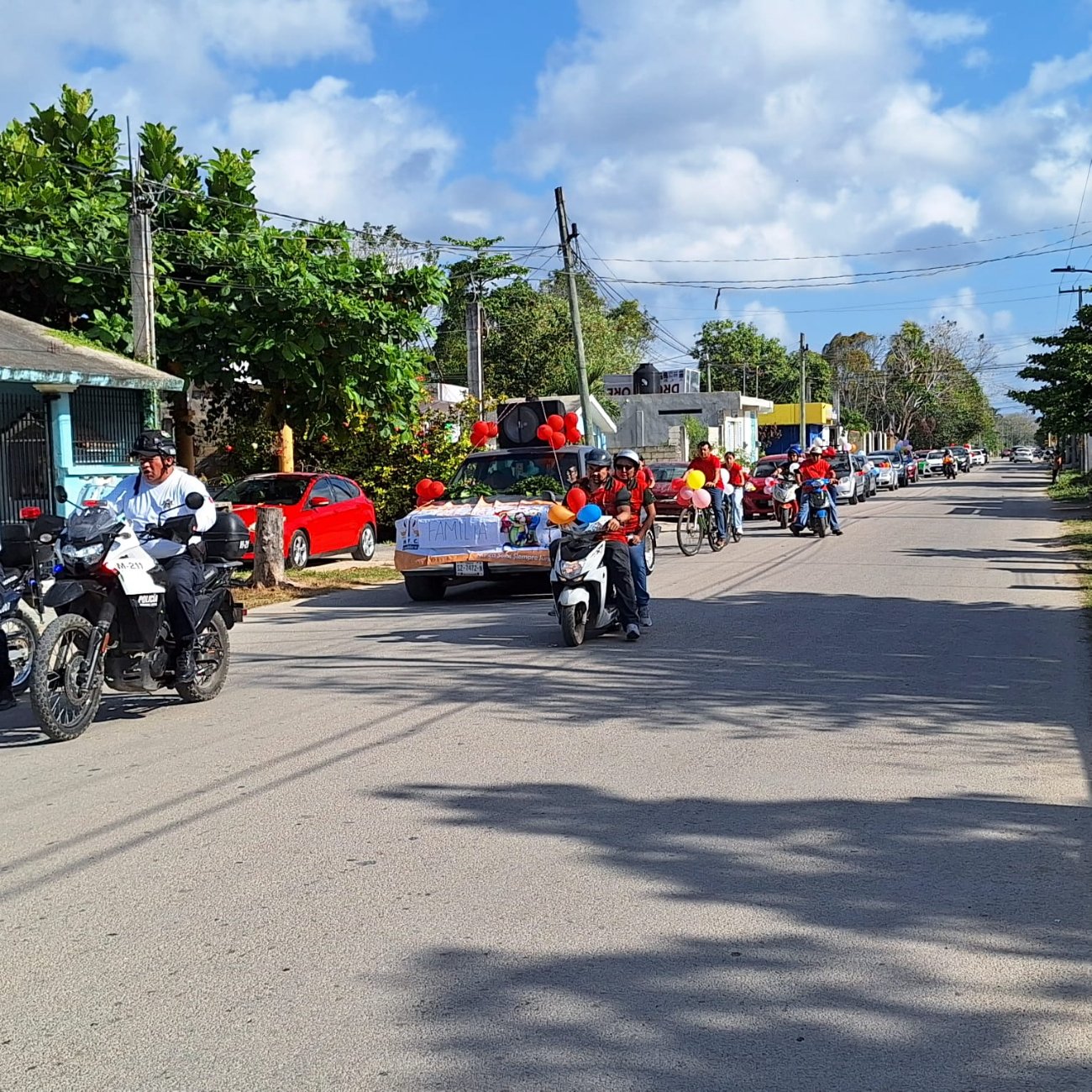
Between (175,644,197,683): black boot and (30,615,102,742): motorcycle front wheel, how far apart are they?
0.72 meters

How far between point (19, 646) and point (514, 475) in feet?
27.8

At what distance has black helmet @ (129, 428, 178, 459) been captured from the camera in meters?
9.02

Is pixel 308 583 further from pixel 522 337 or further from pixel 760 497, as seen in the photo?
pixel 522 337

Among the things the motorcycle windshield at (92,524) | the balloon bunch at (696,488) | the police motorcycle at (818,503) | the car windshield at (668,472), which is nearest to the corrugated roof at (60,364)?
the balloon bunch at (696,488)

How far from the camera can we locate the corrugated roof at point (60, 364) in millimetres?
17453

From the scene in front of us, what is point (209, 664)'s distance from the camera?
31.0 feet

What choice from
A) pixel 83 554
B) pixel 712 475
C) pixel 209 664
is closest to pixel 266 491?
pixel 712 475

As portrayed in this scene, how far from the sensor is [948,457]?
243 feet

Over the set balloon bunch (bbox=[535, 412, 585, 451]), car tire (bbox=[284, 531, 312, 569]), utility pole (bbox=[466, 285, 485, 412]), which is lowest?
car tire (bbox=[284, 531, 312, 569])

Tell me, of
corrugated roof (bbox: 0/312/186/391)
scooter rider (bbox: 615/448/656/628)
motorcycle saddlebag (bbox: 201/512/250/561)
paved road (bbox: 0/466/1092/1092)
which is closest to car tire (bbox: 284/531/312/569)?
corrugated roof (bbox: 0/312/186/391)

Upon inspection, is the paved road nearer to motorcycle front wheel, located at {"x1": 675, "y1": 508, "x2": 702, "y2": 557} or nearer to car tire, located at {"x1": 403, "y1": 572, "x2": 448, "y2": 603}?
car tire, located at {"x1": 403, "y1": 572, "x2": 448, "y2": 603}

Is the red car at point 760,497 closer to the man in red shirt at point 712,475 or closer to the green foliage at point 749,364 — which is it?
the man in red shirt at point 712,475

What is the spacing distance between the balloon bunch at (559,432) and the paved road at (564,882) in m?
5.66

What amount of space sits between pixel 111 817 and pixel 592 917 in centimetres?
269
